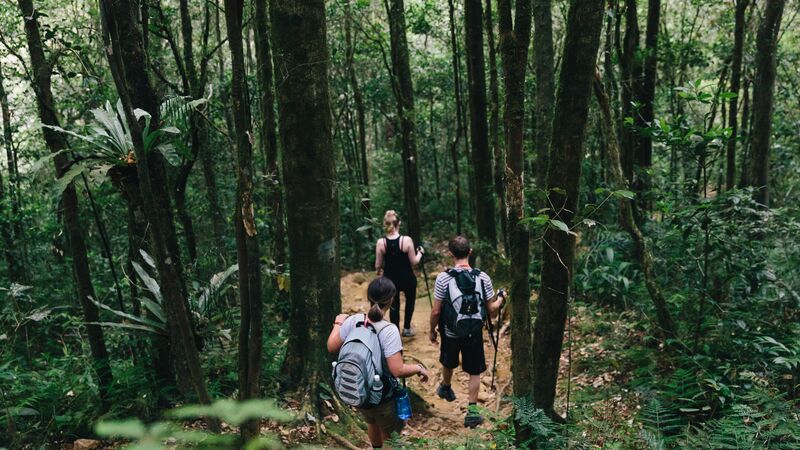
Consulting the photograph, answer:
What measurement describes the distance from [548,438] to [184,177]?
620 centimetres

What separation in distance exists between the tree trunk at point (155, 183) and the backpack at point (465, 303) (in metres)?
2.67

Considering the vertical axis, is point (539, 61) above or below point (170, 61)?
below

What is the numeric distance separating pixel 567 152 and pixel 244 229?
7.91 ft

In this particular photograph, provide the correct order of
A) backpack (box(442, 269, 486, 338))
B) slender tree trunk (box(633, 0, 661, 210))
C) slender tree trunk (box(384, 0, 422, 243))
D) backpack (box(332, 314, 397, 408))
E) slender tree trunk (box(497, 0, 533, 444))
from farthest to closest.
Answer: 1. slender tree trunk (box(384, 0, 422, 243))
2. slender tree trunk (box(633, 0, 661, 210))
3. backpack (box(442, 269, 486, 338))
4. backpack (box(332, 314, 397, 408))
5. slender tree trunk (box(497, 0, 533, 444))

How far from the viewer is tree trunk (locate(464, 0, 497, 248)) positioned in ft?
33.3

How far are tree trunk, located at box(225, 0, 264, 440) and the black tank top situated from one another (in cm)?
403

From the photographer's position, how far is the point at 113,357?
7910 mm

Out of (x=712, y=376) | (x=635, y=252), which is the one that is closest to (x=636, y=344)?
(x=712, y=376)

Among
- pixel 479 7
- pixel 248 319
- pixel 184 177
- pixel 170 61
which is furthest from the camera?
pixel 170 61

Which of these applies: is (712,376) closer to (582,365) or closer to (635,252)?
(582,365)

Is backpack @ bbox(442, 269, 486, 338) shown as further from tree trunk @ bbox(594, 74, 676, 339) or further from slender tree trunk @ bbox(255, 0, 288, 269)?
slender tree trunk @ bbox(255, 0, 288, 269)

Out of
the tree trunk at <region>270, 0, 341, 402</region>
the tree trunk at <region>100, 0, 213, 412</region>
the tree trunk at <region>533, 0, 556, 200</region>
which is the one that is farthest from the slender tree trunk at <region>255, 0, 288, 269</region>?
the tree trunk at <region>533, 0, 556, 200</region>

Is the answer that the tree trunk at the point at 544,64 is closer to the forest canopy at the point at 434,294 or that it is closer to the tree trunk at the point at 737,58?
the forest canopy at the point at 434,294

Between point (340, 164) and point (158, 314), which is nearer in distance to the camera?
point (158, 314)
